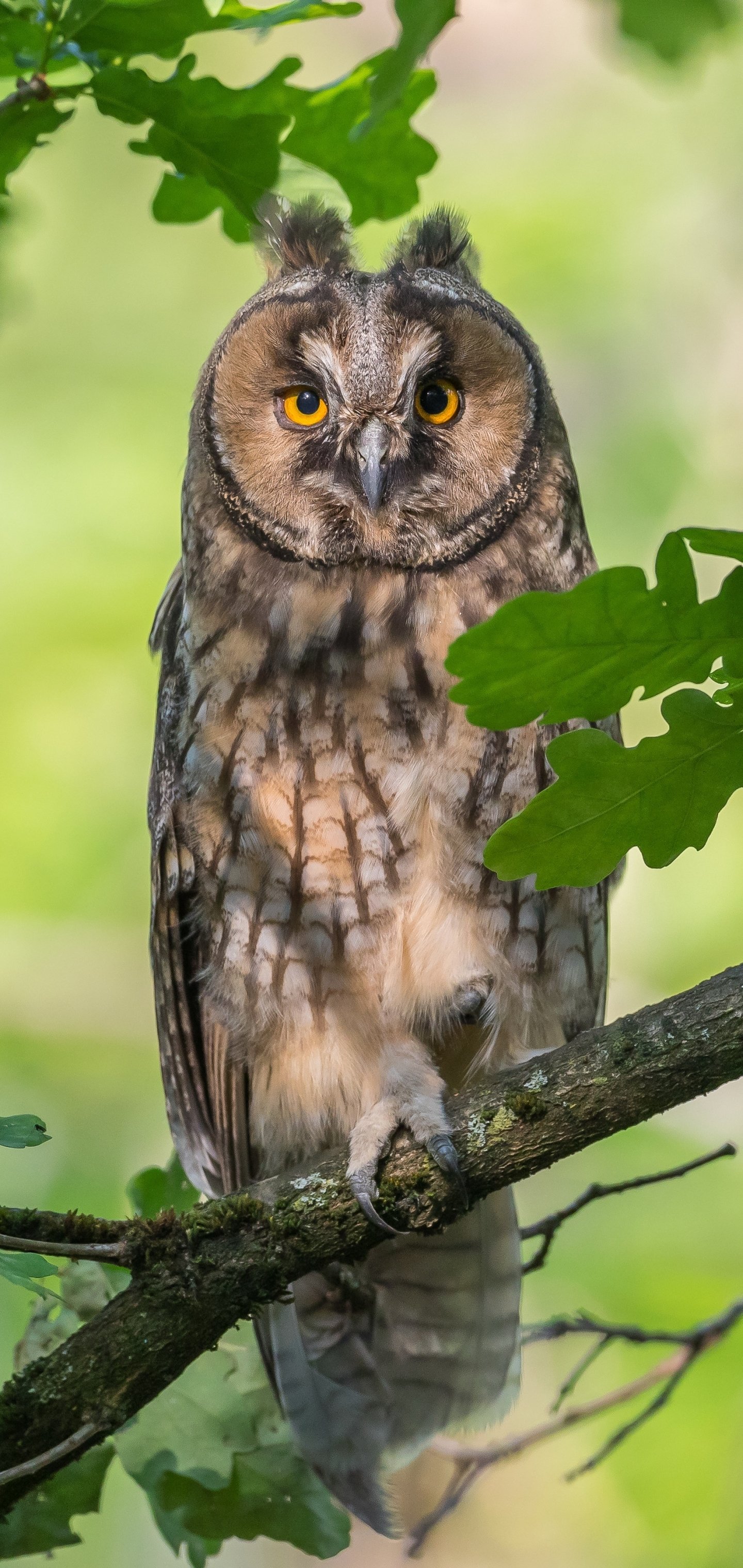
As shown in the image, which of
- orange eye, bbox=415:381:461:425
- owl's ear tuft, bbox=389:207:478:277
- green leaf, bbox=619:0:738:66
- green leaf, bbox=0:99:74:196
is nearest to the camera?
green leaf, bbox=619:0:738:66

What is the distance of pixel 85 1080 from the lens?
4.70m

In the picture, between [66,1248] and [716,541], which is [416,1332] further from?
[716,541]

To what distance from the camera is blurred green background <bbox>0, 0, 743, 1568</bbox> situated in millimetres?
4160

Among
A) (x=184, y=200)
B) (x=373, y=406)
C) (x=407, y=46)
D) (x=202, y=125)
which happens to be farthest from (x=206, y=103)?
(x=407, y=46)

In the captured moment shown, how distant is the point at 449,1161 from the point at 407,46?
50.7 inches

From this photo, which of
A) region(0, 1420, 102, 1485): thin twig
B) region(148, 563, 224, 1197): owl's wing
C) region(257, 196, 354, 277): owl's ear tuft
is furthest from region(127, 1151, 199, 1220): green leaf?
region(257, 196, 354, 277): owl's ear tuft

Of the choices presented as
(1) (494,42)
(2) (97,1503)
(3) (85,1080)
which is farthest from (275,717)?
(1) (494,42)

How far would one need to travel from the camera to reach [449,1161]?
1.76 m

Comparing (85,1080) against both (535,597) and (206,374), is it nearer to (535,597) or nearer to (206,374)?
(206,374)

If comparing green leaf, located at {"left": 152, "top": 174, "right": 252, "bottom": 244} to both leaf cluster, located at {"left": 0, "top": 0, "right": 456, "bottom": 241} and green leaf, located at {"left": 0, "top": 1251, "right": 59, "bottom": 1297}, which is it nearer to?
leaf cluster, located at {"left": 0, "top": 0, "right": 456, "bottom": 241}

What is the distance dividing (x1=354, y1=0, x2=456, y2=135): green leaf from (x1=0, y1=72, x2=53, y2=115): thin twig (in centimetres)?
83

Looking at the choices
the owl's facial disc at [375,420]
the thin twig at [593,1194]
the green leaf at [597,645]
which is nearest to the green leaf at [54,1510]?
the thin twig at [593,1194]

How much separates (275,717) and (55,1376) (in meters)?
1.03

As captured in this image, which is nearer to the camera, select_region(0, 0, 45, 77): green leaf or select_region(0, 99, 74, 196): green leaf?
select_region(0, 0, 45, 77): green leaf
